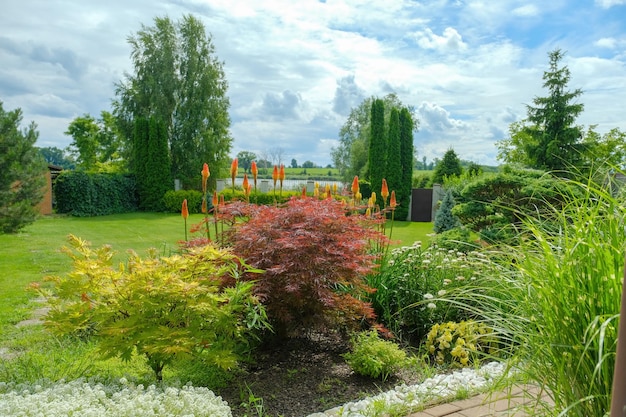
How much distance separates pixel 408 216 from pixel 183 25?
13919 millimetres

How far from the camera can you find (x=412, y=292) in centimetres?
434

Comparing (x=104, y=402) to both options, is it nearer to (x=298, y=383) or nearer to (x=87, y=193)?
(x=298, y=383)

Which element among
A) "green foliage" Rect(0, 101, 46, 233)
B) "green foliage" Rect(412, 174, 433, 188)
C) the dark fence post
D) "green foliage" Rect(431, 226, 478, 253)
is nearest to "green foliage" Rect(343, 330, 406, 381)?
the dark fence post

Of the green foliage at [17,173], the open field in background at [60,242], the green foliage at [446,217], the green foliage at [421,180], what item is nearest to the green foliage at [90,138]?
the open field in background at [60,242]

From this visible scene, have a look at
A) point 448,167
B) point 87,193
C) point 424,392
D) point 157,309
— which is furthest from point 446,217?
point 87,193

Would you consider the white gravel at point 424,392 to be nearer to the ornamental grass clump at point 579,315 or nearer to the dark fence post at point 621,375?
the ornamental grass clump at point 579,315

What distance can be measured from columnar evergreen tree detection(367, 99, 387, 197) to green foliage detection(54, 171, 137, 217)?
1001cm

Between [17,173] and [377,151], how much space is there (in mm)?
12944

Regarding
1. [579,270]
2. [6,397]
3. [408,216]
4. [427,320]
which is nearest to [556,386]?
[579,270]

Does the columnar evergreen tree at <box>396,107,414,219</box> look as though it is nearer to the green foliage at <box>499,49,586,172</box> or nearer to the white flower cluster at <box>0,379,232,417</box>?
the green foliage at <box>499,49,586,172</box>

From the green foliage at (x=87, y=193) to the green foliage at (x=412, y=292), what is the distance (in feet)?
51.6

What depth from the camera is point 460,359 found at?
3.61 m

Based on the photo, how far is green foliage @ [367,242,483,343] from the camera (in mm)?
4223

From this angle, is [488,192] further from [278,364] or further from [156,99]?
[156,99]
